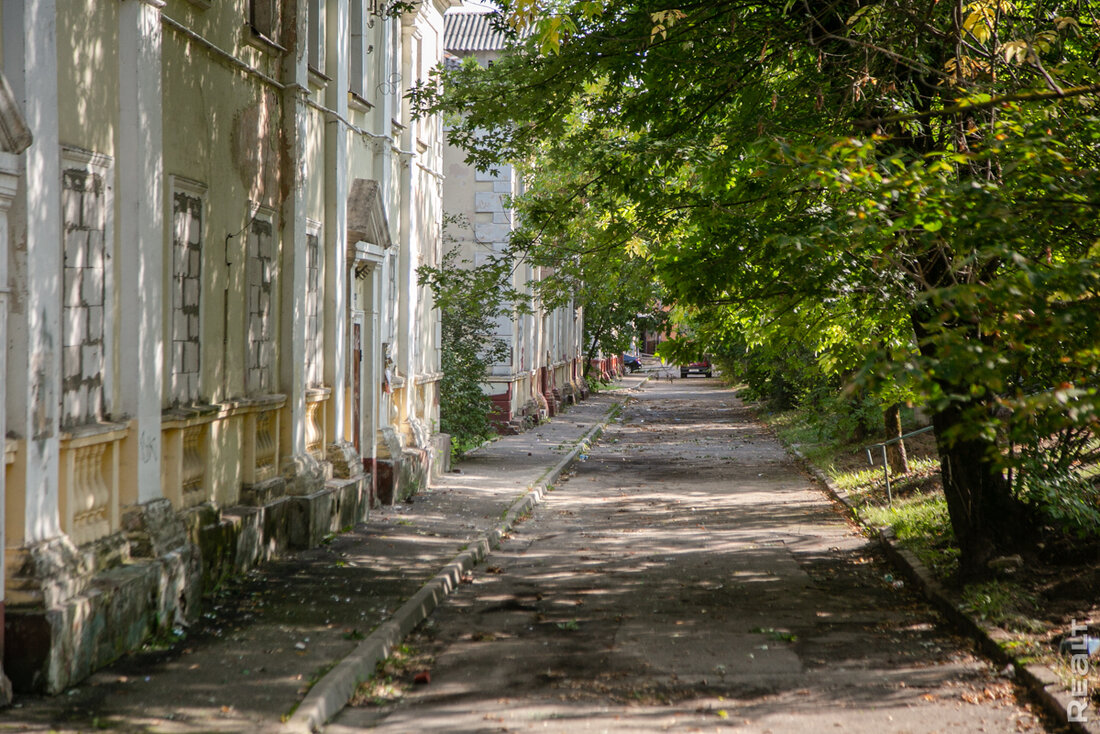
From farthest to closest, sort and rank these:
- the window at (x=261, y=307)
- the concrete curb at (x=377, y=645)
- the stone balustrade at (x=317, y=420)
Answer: the stone balustrade at (x=317, y=420), the window at (x=261, y=307), the concrete curb at (x=377, y=645)

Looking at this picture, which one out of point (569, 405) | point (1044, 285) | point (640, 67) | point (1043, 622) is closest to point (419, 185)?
point (640, 67)

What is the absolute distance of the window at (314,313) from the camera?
12789mm

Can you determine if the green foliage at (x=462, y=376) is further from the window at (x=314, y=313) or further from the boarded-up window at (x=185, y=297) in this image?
the boarded-up window at (x=185, y=297)

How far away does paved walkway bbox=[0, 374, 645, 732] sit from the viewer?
6012 millimetres

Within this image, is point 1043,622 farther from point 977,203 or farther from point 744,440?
point 744,440

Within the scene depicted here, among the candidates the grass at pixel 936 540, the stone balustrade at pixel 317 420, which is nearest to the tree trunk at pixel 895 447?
the grass at pixel 936 540

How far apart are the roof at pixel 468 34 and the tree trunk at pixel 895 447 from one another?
20.2m

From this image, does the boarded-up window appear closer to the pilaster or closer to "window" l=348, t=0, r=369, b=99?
the pilaster

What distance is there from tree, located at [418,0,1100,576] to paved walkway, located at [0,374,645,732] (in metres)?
3.76

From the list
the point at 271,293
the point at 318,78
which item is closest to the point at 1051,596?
the point at 271,293

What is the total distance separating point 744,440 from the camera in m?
28.2

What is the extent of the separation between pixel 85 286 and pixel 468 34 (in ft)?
96.4

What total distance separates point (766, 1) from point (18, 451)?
24.0 feet

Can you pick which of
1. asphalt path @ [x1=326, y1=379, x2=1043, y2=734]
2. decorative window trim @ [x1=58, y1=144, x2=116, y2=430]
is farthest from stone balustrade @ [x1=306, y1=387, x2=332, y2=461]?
decorative window trim @ [x1=58, y1=144, x2=116, y2=430]
